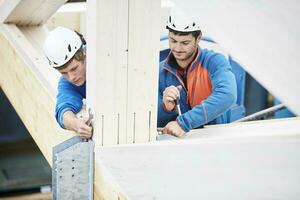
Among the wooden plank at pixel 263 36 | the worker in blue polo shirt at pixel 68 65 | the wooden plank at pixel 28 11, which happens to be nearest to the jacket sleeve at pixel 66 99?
the worker in blue polo shirt at pixel 68 65

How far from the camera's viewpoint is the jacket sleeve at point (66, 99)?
190 cm

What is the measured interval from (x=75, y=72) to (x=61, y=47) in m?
0.12

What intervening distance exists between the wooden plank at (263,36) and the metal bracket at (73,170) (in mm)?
874

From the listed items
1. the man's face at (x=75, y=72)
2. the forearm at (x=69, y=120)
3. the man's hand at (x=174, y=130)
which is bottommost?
the man's hand at (x=174, y=130)

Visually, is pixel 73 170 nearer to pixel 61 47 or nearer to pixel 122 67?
pixel 122 67

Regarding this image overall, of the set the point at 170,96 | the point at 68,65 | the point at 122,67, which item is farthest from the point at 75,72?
the point at 122,67

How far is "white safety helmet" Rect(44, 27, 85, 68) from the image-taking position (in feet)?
7.06

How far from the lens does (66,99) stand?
195cm

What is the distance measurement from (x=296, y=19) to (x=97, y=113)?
2.97 ft

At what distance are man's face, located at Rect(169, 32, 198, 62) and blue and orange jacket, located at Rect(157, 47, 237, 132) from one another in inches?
2.0

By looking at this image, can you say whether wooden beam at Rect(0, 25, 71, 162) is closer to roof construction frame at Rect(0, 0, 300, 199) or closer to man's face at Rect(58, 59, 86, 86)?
man's face at Rect(58, 59, 86, 86)

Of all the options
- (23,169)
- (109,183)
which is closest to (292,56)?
(109,183)

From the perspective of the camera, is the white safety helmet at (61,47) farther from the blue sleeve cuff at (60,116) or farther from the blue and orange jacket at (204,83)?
the blue and orange jacket at (204,83)

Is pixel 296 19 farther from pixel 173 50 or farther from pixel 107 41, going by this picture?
pixel 173 50
